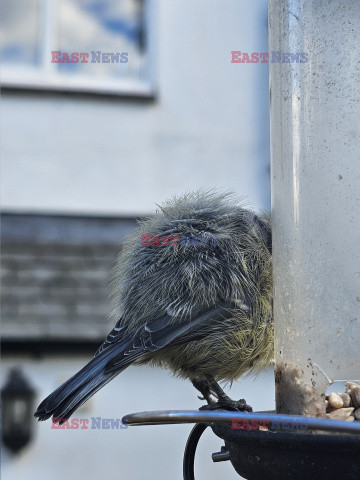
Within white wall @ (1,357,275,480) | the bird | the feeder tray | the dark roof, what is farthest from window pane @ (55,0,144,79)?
the feeder tray

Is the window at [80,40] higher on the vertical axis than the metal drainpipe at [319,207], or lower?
higher

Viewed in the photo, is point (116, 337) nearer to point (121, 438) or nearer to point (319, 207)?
point (319, 207)

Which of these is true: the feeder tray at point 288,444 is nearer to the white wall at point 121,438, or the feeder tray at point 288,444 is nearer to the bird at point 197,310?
the bird at point 197,310

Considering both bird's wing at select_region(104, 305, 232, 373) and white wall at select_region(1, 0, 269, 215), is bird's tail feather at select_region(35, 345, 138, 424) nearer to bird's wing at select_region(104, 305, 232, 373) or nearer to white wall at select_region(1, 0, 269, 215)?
bird's wing at select_region(104, 305, 232, 373)

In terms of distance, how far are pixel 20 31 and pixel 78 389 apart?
10.3ft

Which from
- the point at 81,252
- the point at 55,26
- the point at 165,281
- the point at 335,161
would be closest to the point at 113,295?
the point at 165,281

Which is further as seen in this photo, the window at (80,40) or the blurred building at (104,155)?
the window at (80,40)

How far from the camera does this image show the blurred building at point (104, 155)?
3377 millimetres

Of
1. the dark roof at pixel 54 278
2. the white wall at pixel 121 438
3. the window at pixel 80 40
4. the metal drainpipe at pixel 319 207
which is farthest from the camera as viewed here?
the window at pixel 80 40

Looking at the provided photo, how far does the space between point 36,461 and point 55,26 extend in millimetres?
Answer: 2126

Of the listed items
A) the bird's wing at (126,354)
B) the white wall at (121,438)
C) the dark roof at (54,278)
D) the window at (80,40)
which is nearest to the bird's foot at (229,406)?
the bird's wing at (126,354)

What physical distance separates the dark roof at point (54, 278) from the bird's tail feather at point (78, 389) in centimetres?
208

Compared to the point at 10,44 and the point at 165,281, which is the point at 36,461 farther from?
the point at 165,281

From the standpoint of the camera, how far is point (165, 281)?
46.6 inches
